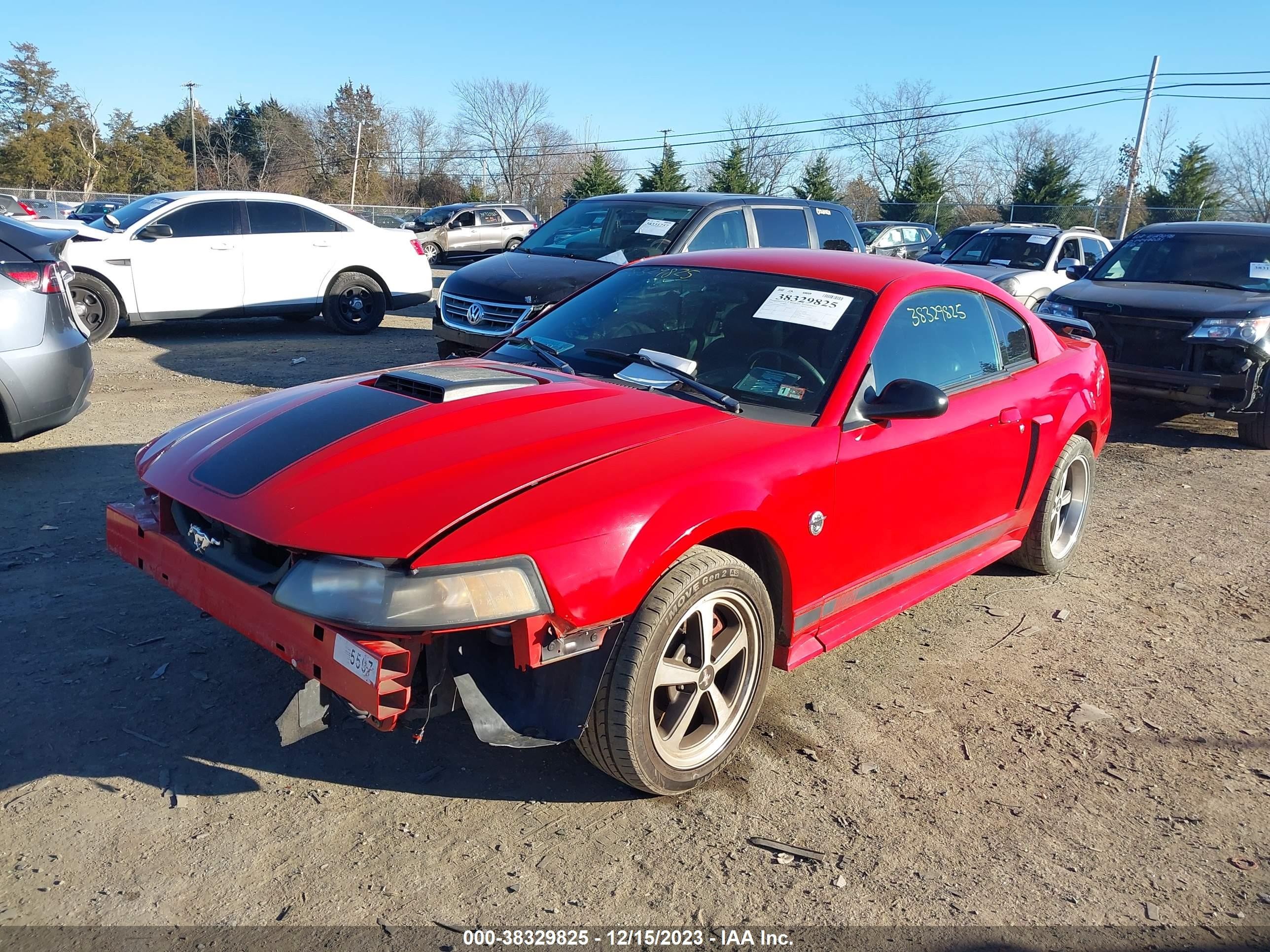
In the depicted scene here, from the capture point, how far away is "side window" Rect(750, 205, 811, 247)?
8.86m

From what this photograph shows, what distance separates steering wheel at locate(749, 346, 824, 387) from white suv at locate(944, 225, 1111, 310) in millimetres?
9522

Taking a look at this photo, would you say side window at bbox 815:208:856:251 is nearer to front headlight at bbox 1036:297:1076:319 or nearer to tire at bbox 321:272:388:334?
front headlight at bbox 1036:297:1076:319

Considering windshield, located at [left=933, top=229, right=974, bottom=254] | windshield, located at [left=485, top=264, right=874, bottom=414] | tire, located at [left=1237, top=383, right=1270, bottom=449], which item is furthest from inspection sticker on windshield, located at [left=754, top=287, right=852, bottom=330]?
windshield, located at [left=933, top=229, right=974, bottom=254]

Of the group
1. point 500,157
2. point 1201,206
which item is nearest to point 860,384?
point 1201,206

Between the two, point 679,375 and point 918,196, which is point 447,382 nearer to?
point 679,375

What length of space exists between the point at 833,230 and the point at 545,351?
6.11m

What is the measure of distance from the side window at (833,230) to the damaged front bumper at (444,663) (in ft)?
23.7

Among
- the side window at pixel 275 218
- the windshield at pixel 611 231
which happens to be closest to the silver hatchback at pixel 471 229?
the side window at pixel 275 218

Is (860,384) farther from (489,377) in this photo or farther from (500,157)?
(500,157)

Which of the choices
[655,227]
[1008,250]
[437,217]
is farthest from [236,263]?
[437,217]

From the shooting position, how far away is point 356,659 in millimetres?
2506

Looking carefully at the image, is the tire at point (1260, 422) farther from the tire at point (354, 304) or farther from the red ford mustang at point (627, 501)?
the tire at point (354, 304)

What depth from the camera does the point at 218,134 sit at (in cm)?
6762

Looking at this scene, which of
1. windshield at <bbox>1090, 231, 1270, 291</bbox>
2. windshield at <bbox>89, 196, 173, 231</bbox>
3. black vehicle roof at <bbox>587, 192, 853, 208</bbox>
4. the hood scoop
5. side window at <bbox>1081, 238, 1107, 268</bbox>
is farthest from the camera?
side window at <bbox>1081, 238, 1107, 268</bbox>
